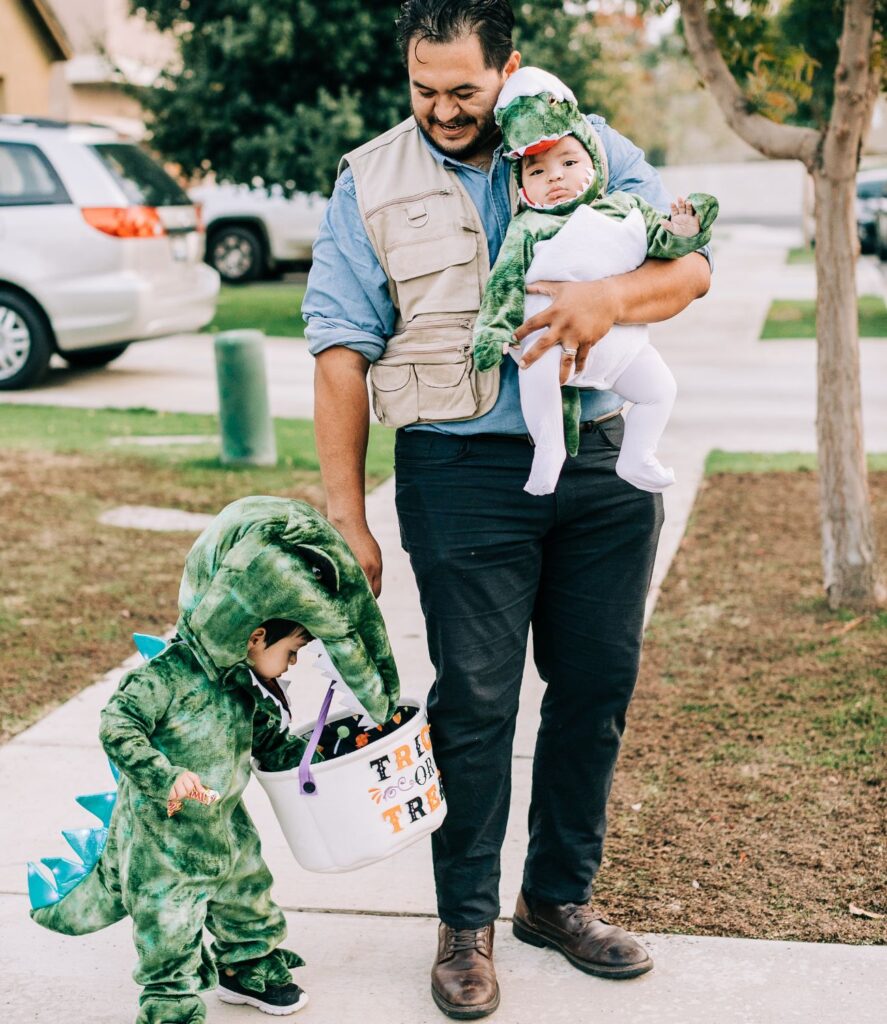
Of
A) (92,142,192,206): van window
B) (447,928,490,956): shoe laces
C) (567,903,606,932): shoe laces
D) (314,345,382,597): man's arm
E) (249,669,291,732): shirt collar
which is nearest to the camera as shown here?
(249,669,291,732): shirt collar

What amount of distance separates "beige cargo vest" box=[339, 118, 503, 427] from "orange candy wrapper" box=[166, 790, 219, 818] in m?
0.82

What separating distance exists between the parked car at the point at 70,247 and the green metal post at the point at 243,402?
107 inches

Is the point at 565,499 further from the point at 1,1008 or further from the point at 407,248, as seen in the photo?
the point at 1,1008

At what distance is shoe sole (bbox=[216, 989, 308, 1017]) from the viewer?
298 centimetres

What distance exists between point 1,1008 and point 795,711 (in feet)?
8.80

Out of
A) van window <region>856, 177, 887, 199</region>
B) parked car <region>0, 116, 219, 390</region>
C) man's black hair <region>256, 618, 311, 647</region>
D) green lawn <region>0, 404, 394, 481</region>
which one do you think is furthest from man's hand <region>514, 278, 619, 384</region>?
van window <region>856, 177, 887, 199</region>

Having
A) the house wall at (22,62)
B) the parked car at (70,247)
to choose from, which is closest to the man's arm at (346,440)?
the parked car at (70,247)

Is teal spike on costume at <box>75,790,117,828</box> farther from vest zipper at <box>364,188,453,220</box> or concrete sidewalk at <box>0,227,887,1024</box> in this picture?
vest zipper at <box>364,188,453,220</box>

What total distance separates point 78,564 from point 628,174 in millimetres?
4186

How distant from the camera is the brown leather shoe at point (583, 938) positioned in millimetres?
3100

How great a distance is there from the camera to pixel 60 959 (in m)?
3.23

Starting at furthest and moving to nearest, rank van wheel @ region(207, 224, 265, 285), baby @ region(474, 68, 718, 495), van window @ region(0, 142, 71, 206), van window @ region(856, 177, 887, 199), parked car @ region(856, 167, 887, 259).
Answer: van window @ region(856, 177, 887, 199)
parked car @ region(856, 167, 887, 259)
van wheel @ region(207, 224, 265, 285)
van window @ region(0, 142, 71, 206)
baby @ region(474, 68, 718, 495)

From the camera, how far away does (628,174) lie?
2.96m

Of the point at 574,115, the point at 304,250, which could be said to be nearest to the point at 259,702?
the point at 574,115
